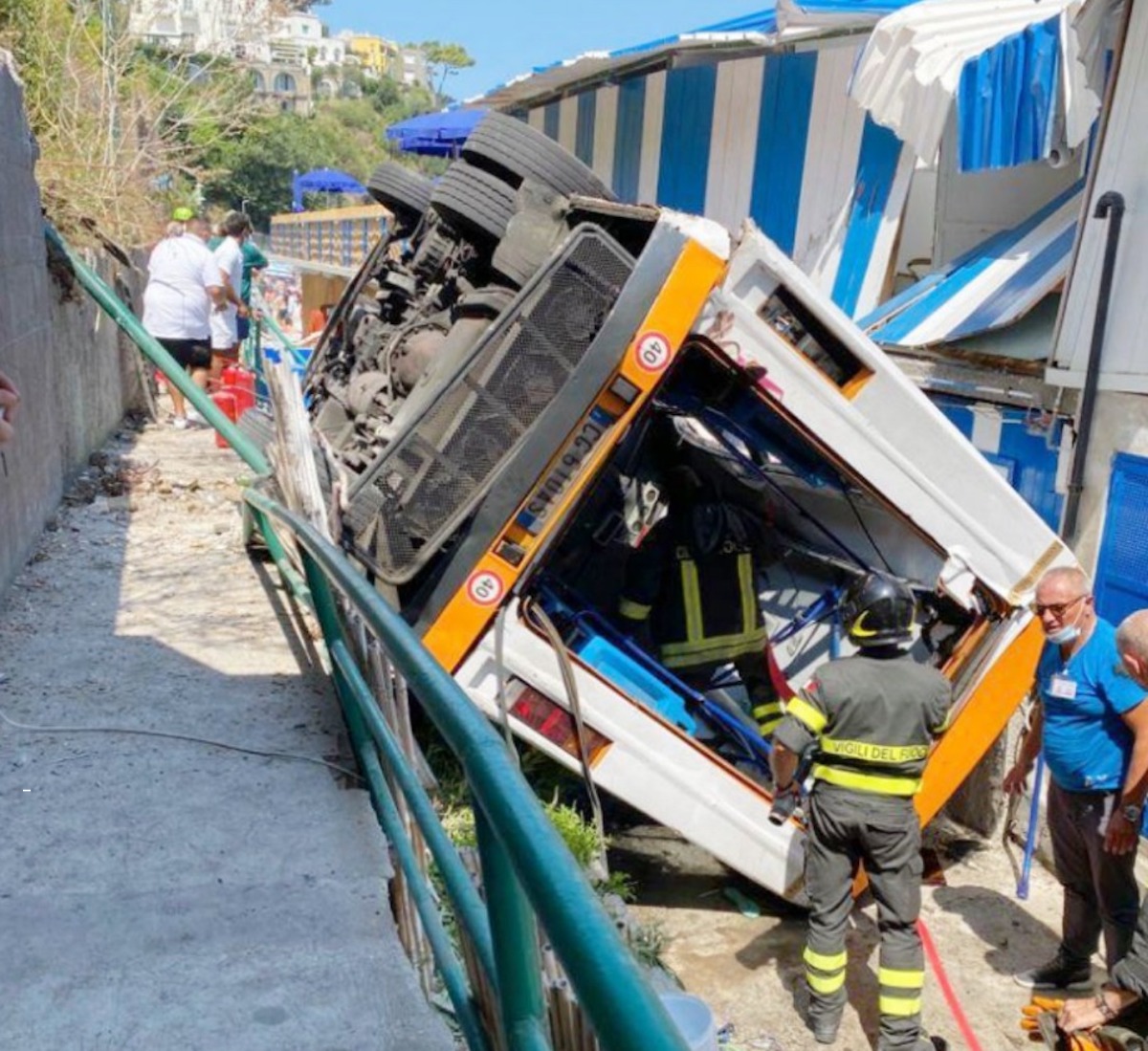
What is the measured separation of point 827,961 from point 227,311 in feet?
20.3

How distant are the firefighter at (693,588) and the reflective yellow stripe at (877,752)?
94 centimetres

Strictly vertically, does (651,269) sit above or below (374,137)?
below

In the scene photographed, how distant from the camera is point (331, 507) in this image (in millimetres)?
3715

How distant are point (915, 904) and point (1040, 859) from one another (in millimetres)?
1624

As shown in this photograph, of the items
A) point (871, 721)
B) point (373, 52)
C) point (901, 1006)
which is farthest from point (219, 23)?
point (373, 52)

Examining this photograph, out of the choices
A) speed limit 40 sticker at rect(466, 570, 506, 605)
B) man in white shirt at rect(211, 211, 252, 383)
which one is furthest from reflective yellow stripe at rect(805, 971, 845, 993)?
man in white shirt at rect(211, 211, 252, 383)

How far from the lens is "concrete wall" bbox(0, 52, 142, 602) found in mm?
4426

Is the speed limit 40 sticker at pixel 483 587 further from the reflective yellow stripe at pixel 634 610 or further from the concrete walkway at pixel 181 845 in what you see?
the reflective yellow stripe at pixel 634 610

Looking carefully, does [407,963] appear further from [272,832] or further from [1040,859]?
[1040,859]

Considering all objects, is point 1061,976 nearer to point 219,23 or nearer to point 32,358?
point 32,358

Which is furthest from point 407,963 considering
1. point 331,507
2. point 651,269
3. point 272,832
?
point 651,269

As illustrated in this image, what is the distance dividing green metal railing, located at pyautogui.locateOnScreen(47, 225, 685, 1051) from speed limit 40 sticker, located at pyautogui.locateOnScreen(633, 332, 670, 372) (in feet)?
5.79

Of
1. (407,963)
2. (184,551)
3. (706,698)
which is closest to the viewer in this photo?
(407,963)

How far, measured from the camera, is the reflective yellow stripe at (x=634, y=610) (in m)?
5.01
